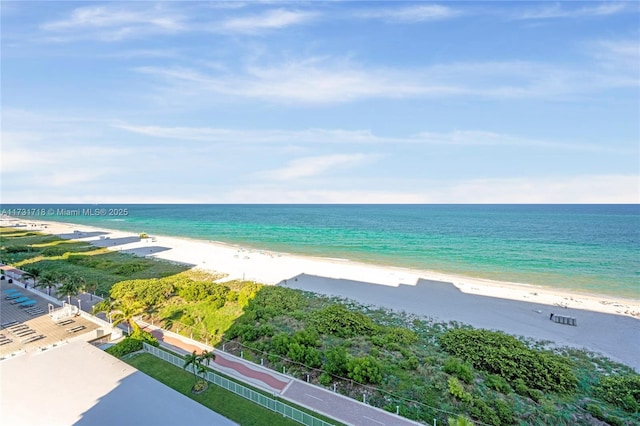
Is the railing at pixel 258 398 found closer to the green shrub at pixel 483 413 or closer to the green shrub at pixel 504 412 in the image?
the green shrub at pixel 483 413

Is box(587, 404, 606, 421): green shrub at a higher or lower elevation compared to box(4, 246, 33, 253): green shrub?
lower

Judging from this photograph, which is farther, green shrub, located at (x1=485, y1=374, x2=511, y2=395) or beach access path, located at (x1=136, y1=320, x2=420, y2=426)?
green shrub, located at (x1=485, y1=374, x2=511, y2=395)

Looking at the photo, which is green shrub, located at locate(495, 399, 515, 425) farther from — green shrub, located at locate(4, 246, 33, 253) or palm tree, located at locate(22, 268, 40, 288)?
green shrub, located at locate(4, 246, 33, 253)

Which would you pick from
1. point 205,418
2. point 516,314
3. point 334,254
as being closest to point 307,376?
point 205,418

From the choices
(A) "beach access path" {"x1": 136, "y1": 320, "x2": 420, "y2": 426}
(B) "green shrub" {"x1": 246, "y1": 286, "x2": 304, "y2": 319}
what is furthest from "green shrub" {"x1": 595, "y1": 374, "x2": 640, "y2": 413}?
(B) "green shrub" {"x1": 246, "y1": 286, "x2": 304, "y2": 319}

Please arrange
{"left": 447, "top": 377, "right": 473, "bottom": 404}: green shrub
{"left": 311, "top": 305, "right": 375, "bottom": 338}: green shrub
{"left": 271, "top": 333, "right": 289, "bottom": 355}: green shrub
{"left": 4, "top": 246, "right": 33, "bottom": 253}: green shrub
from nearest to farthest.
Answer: {"left": 447, "top": 377, "right": 473, "bottom": 404}: green shrub, {"left": 271, "top": 333, "right": 289, "bottom": 355}: green shrub, {"left": 311, "top": 305, "right": 375, "bottom": 338}: green shrub, {"left": 4, "top": 246, "right": 33, "bottom": 253}: green shrub

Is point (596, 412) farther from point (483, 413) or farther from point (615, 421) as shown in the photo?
point (483, 413)

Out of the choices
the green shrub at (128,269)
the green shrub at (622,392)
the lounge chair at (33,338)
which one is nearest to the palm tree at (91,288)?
the green shrub at (128,269)
